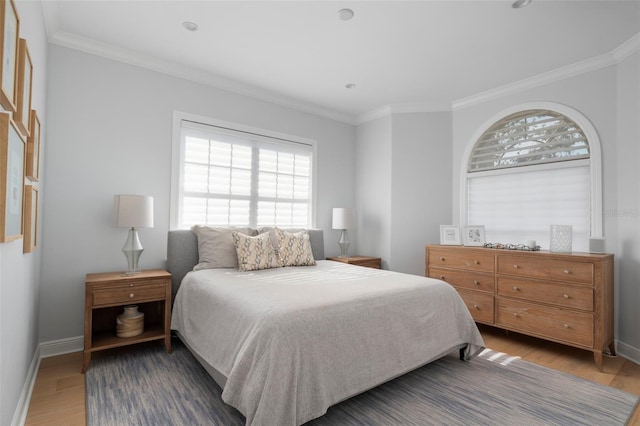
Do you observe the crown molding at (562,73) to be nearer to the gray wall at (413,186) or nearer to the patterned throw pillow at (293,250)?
the gray wall at (413,186)

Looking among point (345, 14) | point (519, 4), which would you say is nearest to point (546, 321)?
point (519, 4)

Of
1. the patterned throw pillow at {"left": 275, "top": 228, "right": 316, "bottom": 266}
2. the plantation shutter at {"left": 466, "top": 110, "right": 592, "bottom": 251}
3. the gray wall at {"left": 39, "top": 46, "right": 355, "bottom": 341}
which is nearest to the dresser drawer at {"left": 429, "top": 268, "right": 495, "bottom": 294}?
the plantation shutter at {"left": 466, "top": 110, "right": 592, "bottom": 251}

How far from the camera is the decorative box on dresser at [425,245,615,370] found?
8.74 ft

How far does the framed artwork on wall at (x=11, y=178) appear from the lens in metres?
1.21

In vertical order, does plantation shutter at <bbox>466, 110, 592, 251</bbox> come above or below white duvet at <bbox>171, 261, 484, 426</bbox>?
above

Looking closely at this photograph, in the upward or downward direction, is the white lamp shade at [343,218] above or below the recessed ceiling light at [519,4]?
Result: below

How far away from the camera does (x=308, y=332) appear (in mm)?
1700

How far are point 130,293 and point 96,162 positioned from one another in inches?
49.3

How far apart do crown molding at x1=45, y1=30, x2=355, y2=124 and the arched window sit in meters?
2.25

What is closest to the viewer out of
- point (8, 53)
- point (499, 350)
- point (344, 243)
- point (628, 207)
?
point (8, 53)

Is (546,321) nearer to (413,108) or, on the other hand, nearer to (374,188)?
(374,188)

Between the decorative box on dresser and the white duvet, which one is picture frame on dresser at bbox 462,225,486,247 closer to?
the decorative box on dresser

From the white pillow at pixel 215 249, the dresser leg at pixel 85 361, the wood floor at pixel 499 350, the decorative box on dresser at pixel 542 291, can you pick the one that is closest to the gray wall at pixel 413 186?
the decorative box on dresser at pixel 542 291

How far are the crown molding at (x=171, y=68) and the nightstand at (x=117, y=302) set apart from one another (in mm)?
1997
